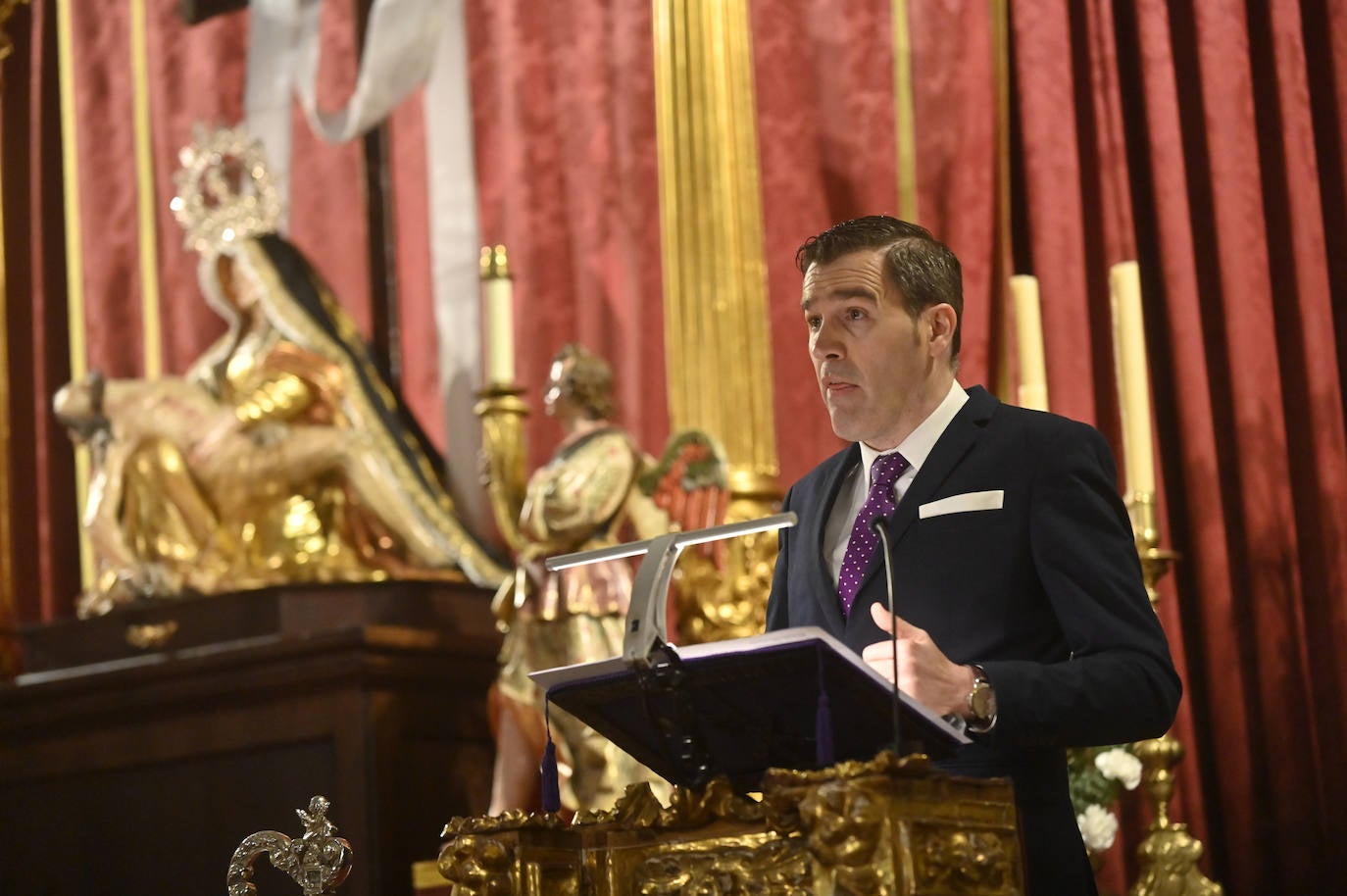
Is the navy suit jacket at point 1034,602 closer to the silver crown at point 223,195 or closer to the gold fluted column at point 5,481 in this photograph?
the silver crown at point 223,195

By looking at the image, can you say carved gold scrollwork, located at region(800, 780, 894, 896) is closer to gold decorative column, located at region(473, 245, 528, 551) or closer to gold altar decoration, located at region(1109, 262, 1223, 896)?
gold altar decoration, located at region(1109, 262, 1223, 896)

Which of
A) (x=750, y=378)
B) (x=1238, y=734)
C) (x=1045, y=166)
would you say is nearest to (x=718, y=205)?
(x=750, y=378)

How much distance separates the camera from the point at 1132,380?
3389 mm

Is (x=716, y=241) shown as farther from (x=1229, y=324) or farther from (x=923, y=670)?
(x=923, y=670)

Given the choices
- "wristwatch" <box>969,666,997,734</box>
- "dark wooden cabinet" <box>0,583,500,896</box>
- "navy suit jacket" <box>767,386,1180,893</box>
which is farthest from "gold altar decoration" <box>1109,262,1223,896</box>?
"dark wooden cabinet" <box>0,583,500,896</box>

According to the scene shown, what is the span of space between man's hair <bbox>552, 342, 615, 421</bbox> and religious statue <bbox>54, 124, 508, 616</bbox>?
2.42 feet

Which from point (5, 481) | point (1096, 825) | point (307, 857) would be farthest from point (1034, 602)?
point (5, 481)

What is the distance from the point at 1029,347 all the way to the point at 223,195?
7.64 ft

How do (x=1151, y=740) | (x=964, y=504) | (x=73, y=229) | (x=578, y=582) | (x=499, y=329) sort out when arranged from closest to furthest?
(x=964, y=504)
(x=1151, y=740)
(x=578, y=582)
(x=499, y=329)
(x=73, y=229)

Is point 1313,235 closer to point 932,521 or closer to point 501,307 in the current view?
point 501,307

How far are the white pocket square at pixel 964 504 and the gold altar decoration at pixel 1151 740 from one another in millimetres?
1224

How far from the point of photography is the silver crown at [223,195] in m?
4.80

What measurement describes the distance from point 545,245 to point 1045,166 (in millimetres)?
1389

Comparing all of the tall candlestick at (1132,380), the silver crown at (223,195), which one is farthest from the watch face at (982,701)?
the silver crown at (223,195)
